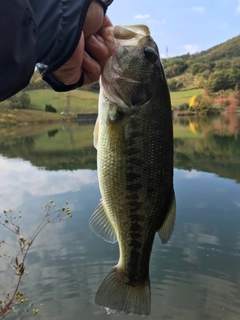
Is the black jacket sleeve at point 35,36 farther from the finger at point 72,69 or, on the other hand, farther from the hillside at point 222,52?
the hillside at point 222,52

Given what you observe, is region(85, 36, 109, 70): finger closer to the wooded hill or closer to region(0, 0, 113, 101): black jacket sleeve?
region(0, 0, 113, 101): black jacket sleeve

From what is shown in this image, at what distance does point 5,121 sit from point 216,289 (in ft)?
162

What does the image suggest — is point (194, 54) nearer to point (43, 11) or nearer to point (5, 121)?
point (5, 121)

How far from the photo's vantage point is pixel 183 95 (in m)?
61.8

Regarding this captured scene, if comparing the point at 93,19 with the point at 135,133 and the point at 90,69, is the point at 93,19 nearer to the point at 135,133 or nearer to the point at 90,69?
the point at 90,69

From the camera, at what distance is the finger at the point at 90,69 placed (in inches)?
69.3

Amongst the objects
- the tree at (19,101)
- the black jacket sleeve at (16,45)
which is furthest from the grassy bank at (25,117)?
the black jacket sleeve at (16,45)

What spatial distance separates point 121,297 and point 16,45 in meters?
1.67

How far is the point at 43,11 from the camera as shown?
53.3 inches

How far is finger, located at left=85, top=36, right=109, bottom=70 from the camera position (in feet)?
5.67

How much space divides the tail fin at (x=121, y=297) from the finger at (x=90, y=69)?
1.22 meters

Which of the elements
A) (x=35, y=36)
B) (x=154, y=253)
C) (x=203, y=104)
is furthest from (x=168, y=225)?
(x=203, y=104)

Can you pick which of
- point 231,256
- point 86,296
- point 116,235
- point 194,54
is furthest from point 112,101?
point 194,54

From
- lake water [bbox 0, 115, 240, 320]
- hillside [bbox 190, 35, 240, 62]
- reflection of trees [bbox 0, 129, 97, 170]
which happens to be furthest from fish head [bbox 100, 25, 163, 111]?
hillside [bbox 190, 35, 240, 62]
